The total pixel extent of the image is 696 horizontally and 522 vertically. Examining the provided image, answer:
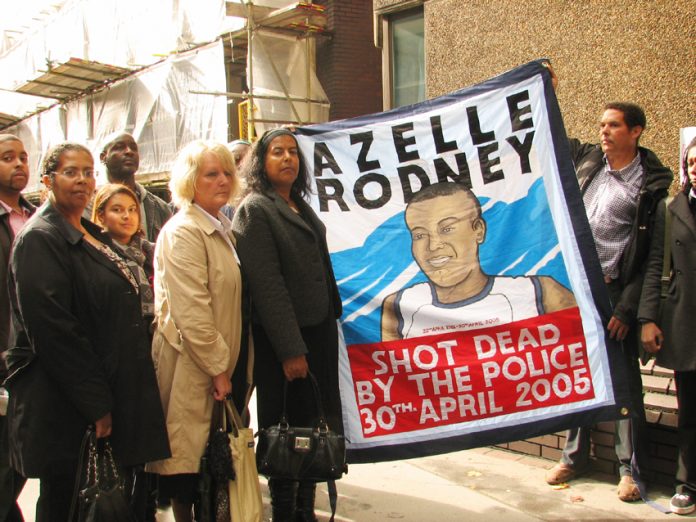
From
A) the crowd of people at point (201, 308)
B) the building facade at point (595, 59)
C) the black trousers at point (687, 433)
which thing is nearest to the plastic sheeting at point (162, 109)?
the building facade at point (595, 59)

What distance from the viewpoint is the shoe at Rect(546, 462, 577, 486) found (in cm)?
394

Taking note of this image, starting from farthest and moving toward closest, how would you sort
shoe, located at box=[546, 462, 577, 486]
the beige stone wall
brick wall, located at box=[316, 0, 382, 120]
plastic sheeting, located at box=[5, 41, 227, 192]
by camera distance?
plastic sheeting, located at box=[5, 41, 227, 192] < brick wall, located at box=[316, 0, 382, 120] < the beige stone wall < shoe, located at box=[546, 462, 577, 486]

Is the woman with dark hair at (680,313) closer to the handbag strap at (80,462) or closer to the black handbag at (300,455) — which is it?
the black handbag at (300,455)

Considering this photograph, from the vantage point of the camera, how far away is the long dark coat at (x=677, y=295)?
340 centimetres

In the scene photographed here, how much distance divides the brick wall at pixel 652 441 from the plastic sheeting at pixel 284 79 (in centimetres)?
895

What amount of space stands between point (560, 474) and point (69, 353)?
2.81 m

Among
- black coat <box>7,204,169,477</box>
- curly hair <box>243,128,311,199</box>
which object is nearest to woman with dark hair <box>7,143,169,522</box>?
black coat <box>7,204,169,477</box>

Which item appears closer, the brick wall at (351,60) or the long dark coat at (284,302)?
the long dark coat at (284,302)

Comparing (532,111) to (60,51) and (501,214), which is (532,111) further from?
(60,51)

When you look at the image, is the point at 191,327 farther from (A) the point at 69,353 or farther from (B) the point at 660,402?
(B) the point at 660,402

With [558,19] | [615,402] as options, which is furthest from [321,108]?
[615,402]

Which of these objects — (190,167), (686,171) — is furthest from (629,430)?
(190,167)

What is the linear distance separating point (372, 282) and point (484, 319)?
0.65 m

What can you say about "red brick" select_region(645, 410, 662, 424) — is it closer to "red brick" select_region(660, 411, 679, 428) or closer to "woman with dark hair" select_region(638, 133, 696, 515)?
"red brick" select_region(660, 411, 679, 428)
